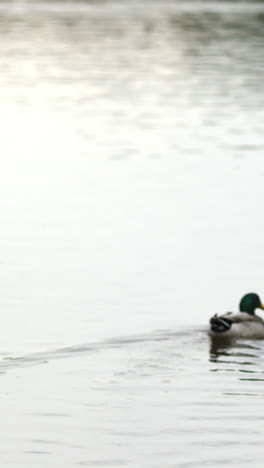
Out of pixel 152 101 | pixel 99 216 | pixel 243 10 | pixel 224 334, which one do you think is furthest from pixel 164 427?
pixel 243 10

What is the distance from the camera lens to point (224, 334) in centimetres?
1455

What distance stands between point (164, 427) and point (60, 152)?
1765cm

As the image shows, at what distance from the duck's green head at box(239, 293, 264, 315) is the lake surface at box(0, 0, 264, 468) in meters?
0.68

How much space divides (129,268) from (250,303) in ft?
10.3

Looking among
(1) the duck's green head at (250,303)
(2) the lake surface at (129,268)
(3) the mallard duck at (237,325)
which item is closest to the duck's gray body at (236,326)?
(3) the mallard duck at (237,325)

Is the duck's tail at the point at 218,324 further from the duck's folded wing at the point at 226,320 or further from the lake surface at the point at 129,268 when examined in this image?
the lake surface at the point at 129,268

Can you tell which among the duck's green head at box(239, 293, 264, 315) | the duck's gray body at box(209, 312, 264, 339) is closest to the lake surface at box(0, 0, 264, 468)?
the duck's gray body at box(209, 312, 264, 339)

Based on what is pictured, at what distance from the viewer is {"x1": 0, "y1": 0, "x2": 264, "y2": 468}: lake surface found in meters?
11.3

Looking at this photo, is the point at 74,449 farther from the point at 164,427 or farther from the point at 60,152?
the point at 60,152

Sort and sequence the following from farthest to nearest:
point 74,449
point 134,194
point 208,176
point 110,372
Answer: point 208,176 → point 134,194 → point 110,372 → point 74,449

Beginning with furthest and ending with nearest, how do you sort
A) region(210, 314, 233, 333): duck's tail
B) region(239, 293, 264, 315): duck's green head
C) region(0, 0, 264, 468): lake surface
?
region(239, 293, 264, 315): duck's green head < region(210, 314, 233, 333): duck's tail < region(0, 0, 264, 468): lake surface

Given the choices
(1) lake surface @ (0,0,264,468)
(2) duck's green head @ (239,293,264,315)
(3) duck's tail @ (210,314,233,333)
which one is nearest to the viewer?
(1) lake surface @ (0,0,264,468)

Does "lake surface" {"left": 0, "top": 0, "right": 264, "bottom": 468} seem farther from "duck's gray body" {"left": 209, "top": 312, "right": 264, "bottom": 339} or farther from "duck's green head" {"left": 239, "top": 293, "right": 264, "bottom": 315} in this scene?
"duck's green head" {"left": 239, "top": 293, "right": 264, "bottom": 315}

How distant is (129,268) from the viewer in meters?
18.4
